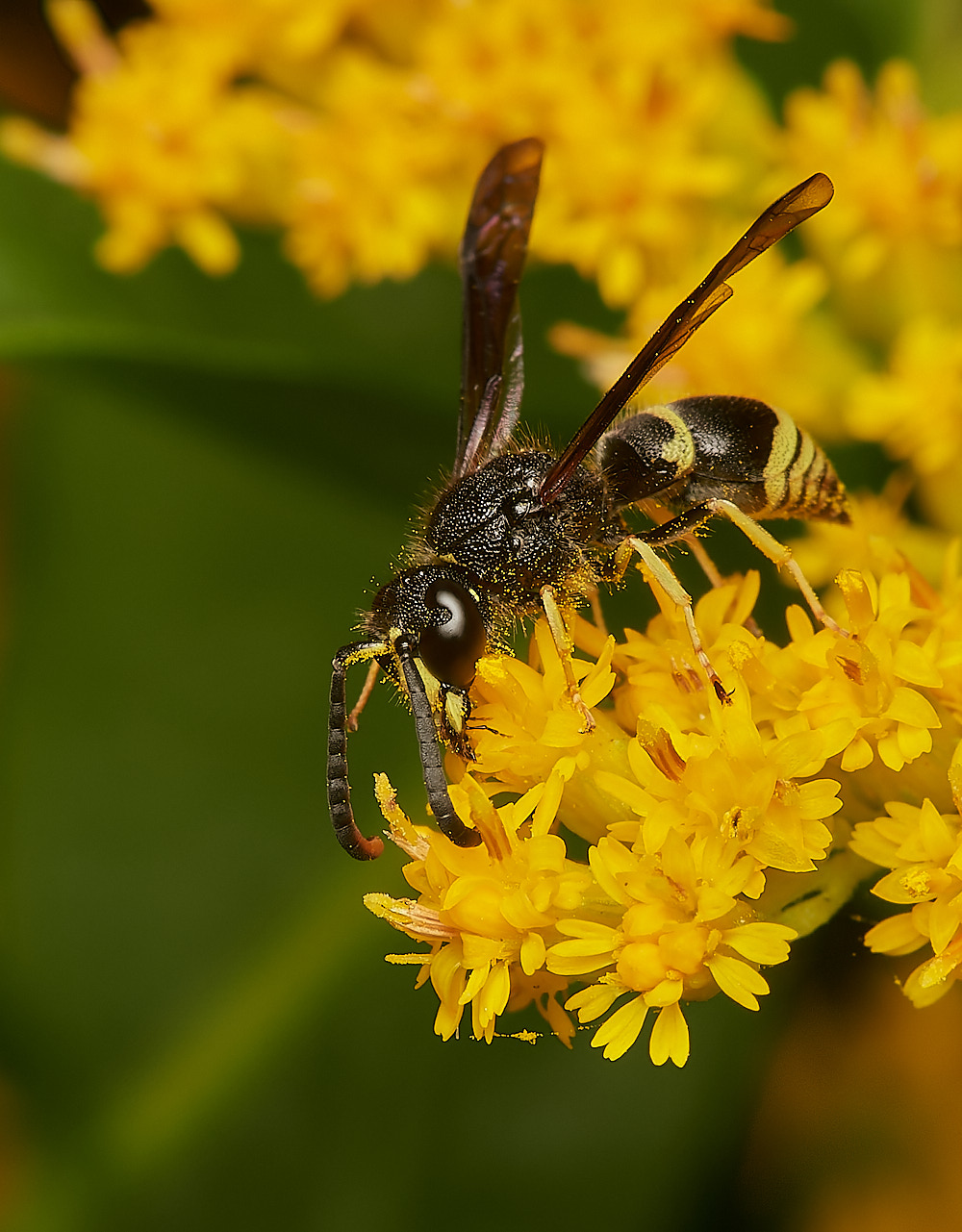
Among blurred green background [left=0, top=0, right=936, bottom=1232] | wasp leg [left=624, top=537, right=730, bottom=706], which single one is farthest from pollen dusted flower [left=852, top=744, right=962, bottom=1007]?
blurred green background [left=0, top=0, right=936, bottom=1232]

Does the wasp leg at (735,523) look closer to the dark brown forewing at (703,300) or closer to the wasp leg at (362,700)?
the dark brown forewing at (703,300)

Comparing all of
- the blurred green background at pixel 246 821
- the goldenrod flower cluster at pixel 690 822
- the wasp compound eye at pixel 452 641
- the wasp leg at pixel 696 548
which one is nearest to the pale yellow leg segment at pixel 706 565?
the wasp leg at pixel 696 548

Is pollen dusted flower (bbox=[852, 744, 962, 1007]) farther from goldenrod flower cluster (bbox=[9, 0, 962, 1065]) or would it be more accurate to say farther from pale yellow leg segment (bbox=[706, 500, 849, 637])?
pale yellow leg segment (bbox=[706, 500, 849, 637])

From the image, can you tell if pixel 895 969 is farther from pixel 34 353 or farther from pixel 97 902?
pixel 34 353

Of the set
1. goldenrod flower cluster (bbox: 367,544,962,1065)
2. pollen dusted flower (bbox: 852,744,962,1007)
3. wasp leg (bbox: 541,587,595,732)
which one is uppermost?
wasp leg (bbox: 541,587,595,732)

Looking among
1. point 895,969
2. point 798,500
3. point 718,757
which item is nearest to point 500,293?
point 798,500

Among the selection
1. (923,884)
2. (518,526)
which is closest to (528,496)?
(518,526)

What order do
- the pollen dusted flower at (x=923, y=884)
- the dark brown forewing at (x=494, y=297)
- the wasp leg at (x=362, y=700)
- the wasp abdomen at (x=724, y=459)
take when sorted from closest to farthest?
the pollen dusted flower at (x=923, y=884) < the wasp leg at (x=362, y=700) < the wasp abdomen at (x=724, y=459) < the dark brown forewing at (x=494, y=297)

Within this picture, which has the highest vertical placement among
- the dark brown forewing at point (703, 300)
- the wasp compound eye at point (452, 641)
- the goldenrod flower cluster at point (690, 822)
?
the dark brown forewing at point (703, 300)
